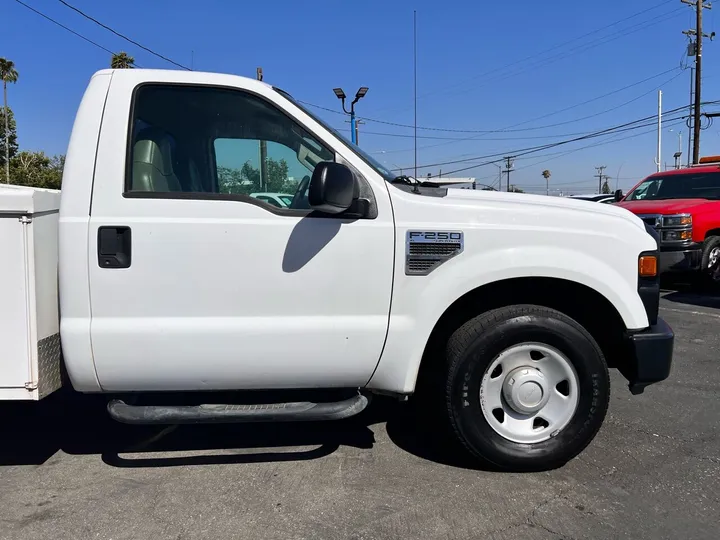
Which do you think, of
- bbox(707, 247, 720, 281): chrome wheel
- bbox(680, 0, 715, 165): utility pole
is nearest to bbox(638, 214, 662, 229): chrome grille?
bbox(707, 247, 720, 281): chrome wheel

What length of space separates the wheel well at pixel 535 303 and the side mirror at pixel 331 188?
918 millimetres

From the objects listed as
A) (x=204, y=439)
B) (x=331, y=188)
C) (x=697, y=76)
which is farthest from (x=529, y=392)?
(x=697, y=76)

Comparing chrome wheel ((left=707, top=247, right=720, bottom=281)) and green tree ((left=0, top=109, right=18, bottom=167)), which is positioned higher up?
green tree ((left=0, top=109, right=18, bottom=167))

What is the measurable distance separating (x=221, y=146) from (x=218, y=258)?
2.06ft

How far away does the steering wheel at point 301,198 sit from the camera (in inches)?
115

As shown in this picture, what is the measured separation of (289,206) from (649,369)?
6.86 ft

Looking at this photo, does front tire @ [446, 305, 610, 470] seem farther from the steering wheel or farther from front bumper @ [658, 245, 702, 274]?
front bumper @ [658, 245, 702, 274]

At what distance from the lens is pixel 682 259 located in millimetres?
8469

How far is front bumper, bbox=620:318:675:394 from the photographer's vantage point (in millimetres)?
3045

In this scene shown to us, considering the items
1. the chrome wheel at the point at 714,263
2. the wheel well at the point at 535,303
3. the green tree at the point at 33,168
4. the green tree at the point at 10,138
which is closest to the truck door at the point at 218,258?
the wheel well at the point at 535,303

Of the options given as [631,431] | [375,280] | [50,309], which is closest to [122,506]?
[50,309]

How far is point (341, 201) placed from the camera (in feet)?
8.60

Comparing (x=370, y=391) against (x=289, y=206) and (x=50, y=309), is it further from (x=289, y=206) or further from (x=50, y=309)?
(x=50, y=309)

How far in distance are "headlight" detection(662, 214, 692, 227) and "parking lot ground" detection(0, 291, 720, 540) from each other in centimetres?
527
